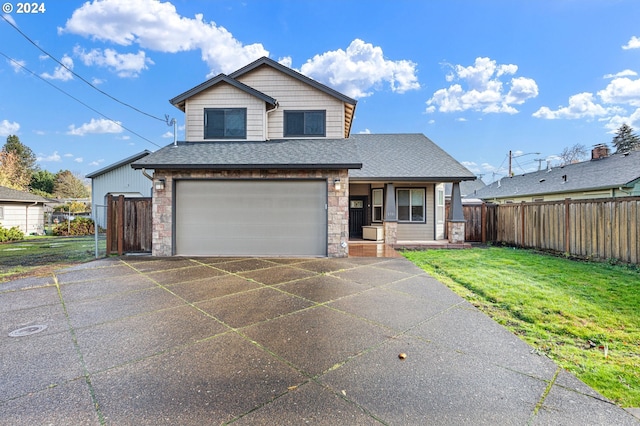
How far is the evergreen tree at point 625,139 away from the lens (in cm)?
3634

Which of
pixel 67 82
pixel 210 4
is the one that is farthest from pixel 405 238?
pixel 67 82

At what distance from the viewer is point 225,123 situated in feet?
32.6

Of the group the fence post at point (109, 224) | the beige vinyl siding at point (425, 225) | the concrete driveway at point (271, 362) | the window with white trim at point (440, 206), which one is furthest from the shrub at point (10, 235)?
the window with white trim at point (440, 206)

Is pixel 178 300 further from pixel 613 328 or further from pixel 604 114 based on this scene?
pixel 604 114

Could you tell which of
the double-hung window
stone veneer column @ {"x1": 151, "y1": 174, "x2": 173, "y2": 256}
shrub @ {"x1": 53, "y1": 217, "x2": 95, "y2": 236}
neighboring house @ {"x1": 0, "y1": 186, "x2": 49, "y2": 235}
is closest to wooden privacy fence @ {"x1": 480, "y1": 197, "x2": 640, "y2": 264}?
the double-hung window

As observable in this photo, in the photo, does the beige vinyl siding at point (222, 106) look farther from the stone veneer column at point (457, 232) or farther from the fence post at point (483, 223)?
the fence post at point (483, 223)

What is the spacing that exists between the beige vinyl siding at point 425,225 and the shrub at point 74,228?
61.8 feet

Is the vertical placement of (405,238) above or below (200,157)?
below

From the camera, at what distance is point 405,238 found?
12.7m

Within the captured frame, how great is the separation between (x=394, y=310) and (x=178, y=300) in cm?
352

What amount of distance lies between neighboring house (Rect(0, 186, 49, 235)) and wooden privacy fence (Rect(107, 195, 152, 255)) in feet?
40.9

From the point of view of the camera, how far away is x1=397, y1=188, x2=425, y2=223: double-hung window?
41.7 ft

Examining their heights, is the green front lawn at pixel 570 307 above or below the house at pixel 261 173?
below

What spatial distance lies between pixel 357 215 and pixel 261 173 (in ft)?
22.7
